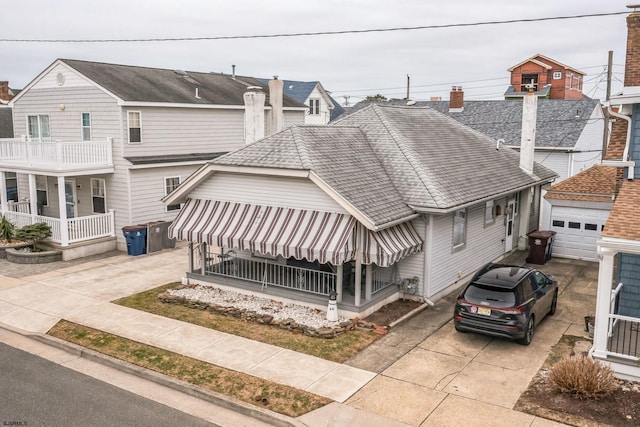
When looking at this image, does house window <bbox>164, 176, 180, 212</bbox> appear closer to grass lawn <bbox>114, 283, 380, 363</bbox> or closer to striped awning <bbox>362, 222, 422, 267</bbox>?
grass lawn <bbox>114, 283, 380, 363</bbox>

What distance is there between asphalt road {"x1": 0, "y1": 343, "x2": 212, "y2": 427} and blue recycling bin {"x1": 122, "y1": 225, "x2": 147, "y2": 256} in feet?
34.4

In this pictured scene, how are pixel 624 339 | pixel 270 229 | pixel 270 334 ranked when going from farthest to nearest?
pixel 270 229, pixel 270 334, pixel 624 339

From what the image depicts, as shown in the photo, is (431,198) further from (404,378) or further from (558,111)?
(558,111)

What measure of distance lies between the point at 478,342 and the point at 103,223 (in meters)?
16.8

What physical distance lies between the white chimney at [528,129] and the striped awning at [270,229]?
12326 mm

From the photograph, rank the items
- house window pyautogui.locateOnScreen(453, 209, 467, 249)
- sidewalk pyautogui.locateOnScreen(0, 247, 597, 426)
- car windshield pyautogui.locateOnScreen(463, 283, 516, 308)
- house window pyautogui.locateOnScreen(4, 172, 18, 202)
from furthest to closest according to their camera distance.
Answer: house window pyautogui.locateOnScreen(4, 172, 18, 202) → house window pyautogui.locateOnScreen(453, 209, 467, 249) → car windshield pyautogui.locateOnScreen(463, 283, 516, 308) → sidewalk pyautogui.locateOnScreen(0, 247, 597, 426)

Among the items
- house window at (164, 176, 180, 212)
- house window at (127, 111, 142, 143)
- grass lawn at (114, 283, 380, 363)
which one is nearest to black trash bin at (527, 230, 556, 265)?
grass lawn at (114, 283, 380, 363)

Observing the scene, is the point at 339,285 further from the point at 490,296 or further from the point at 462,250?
the point at 462,250

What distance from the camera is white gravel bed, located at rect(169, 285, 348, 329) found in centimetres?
1549

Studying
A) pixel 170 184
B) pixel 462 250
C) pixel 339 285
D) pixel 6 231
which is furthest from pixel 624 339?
pixel 6 231

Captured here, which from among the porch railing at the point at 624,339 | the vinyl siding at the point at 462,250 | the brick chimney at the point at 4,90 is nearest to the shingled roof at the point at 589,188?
the vinyl siding at the point at 462,250

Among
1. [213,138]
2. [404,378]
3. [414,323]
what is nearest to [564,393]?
[404,378]

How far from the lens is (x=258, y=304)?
16.7 metres

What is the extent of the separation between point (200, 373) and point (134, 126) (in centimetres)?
1503
